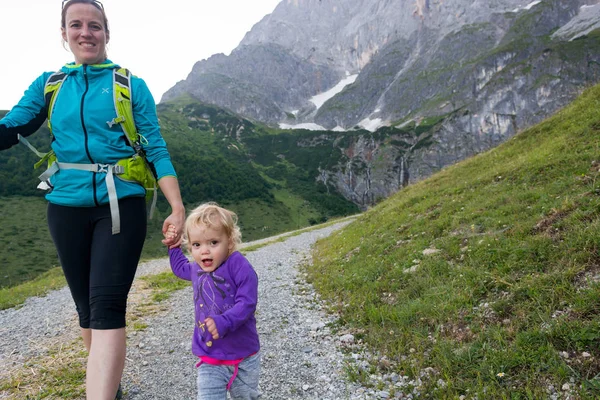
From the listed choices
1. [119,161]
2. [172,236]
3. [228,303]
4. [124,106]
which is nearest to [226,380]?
[228,303]

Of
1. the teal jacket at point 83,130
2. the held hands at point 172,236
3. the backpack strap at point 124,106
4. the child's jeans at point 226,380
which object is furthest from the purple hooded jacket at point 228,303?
the backpack strap at point 124,106

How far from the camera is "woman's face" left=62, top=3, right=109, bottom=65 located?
12.7ft

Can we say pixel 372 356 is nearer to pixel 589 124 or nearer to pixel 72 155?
pixel 72 155

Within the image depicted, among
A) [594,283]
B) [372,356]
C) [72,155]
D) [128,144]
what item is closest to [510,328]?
[594,283]

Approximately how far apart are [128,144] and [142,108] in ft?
1.70

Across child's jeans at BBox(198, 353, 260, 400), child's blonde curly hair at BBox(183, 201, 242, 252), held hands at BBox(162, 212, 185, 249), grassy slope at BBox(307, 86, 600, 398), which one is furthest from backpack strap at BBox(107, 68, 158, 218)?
grassy slope at BBox(307, 86, 600, 398)

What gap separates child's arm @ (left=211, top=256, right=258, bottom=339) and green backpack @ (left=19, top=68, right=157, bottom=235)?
1.43 metres

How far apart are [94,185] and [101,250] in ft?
2.33

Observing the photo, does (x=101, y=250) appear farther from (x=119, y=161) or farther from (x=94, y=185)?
(x=119, y=161)

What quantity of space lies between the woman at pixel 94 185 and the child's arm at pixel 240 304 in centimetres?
89

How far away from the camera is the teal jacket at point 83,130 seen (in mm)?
3609

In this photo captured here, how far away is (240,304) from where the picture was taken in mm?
3670

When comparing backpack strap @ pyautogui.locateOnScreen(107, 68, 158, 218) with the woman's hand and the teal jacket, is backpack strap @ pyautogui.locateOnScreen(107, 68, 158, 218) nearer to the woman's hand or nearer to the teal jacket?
the teal jacket

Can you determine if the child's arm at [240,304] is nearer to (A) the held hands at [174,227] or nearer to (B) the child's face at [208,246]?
(B) the child's face at [208,246]
